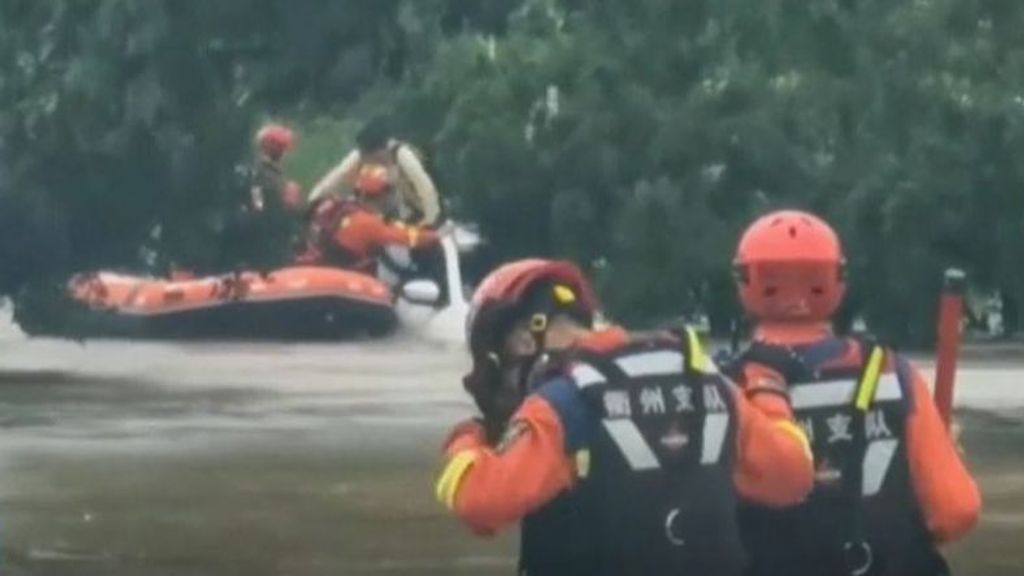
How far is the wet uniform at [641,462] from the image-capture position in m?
7.07

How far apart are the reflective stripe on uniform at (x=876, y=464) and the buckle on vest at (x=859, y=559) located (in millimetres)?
104

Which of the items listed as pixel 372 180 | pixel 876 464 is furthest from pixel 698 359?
pixel 372 180

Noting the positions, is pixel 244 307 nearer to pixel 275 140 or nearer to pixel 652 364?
pixel 275 140

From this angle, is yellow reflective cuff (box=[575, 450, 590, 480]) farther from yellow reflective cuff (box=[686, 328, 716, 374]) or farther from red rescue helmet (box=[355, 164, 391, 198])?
red rescue helmet (box=[355, 164, 391, 198])

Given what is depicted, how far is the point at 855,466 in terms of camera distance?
760 centimetres

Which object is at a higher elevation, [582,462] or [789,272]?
[789,272]

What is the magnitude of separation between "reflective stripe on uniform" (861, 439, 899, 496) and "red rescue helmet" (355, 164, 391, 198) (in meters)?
22.0

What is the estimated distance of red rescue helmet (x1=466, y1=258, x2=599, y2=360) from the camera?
7.10m

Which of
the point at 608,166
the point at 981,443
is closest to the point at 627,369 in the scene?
the point at 981,443

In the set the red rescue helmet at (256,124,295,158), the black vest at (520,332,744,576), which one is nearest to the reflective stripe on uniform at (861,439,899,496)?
the black vest at (520,332,744,576)

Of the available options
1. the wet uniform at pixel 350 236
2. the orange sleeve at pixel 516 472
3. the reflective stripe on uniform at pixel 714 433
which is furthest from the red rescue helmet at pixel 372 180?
the orange sleeve at pixel 516 472

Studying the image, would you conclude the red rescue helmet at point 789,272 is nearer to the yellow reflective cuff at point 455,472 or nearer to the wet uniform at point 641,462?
the wet uniform at point 641,462

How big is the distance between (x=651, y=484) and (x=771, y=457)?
0.23m

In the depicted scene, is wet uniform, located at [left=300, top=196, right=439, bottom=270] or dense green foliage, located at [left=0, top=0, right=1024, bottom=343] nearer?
dense green foliage, located at [left=0, top=0, right=1024, bottom=343]
